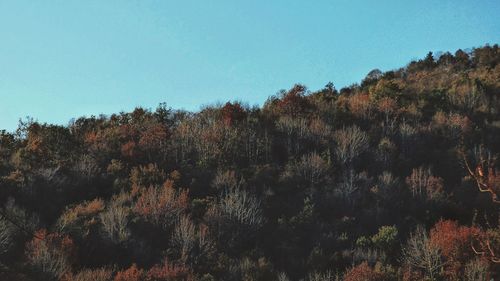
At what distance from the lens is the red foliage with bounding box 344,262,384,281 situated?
21469 mm

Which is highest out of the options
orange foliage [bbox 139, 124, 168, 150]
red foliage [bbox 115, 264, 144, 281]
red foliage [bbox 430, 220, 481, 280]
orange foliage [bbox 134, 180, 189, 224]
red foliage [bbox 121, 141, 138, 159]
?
orange foliage [bbox 139, 124, 168, 150]

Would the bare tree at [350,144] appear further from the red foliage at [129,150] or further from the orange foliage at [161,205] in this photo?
the red foliage at [129,150]

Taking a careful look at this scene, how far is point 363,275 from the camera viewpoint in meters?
21.7

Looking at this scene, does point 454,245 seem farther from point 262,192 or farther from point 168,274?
point 168,274

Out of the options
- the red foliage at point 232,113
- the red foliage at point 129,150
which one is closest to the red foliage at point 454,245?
the red foliage at point 232,113

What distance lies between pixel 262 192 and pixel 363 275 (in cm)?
1091

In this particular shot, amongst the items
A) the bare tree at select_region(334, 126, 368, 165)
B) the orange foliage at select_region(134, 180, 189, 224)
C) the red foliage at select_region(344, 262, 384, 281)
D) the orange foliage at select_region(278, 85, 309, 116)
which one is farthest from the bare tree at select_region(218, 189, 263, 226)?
the orange foliage at select_region(278, 85, 309, 116)

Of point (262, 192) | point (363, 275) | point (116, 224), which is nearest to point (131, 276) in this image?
point (116, 224)

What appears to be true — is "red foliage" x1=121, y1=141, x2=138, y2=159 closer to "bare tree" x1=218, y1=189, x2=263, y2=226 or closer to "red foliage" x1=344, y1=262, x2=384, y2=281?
"bare tree" x1=218, y1=189, x2=263, y2=226

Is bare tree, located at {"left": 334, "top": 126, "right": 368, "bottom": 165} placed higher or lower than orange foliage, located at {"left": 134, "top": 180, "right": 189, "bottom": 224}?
higher

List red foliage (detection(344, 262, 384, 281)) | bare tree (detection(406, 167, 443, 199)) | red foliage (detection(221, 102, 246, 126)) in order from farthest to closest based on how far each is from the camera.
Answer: red foliage (detection(221, 102, 246, 126)) < bare tree (detection(406, 167, 443, 199)) < red foliage (detection(344, 262, 384, 281))

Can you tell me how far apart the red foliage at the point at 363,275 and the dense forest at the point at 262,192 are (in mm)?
92

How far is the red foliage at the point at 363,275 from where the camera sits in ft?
70.4

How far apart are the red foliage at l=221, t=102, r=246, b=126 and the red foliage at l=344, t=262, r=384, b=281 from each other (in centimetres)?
1784
